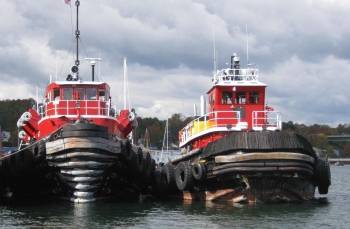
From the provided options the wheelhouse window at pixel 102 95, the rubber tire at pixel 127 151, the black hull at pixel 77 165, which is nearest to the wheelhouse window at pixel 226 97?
the black hull at pixel 77 165

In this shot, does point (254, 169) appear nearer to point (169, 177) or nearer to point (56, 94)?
point (169, 177)

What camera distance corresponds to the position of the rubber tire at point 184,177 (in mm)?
→ 29330

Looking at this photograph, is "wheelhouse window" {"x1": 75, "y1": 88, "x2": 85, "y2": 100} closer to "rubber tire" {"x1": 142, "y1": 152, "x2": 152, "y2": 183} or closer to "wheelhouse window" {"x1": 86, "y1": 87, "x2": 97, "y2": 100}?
"wheelhouse window" {"x1": 86, "y1": 87, "x2": 97, "y2": 100}

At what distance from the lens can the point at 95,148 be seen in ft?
87.4

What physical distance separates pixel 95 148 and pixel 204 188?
18.6ft

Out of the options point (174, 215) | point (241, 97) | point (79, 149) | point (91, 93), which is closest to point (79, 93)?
point (91, 93)

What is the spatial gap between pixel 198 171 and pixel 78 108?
6135 millimetres

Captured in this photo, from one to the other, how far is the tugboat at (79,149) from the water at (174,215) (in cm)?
96

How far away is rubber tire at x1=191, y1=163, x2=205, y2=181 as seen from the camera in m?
28.3

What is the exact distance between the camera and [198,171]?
28438 millimetres

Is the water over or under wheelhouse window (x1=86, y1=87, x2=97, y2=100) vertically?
under

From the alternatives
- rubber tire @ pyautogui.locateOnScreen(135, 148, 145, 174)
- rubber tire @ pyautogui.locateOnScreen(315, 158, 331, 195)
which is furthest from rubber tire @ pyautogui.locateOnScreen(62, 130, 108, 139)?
rubber tire @ pyautogui.locateOnScreen(315, 158, 331, 195)

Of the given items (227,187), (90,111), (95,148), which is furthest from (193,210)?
(90,111)

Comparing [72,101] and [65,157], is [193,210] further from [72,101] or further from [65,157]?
[72,101]
